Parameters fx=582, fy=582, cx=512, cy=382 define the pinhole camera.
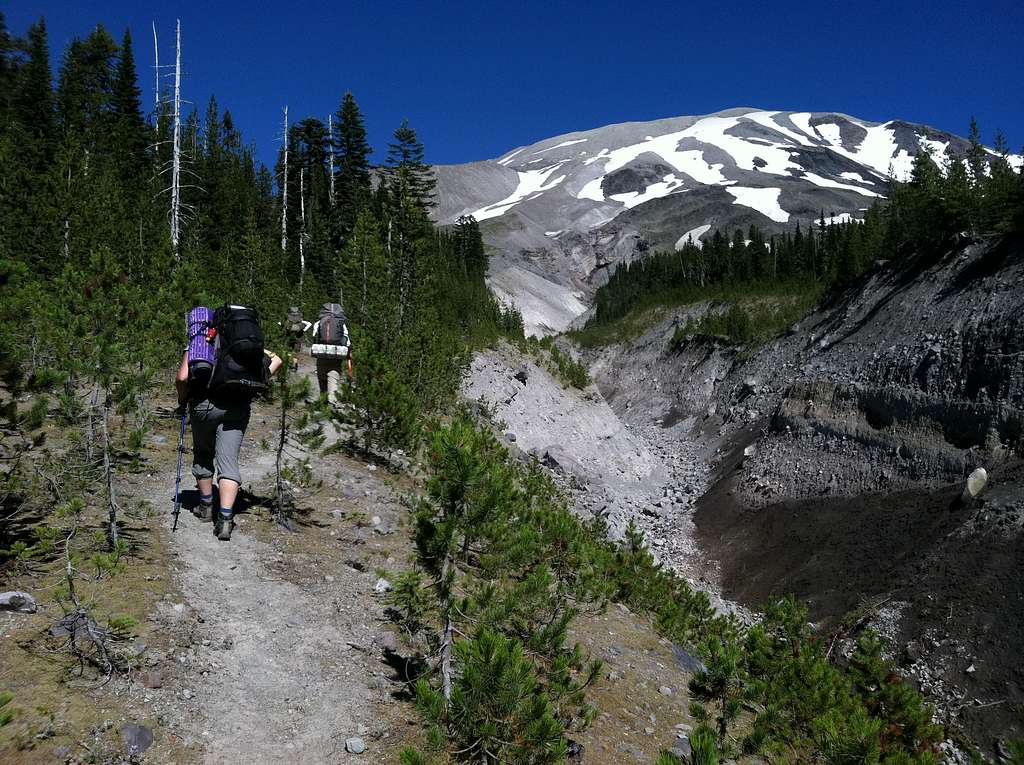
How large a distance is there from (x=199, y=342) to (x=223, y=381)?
542 millimetres

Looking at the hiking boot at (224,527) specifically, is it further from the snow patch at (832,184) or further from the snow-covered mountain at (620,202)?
the snow patch at (832,184)

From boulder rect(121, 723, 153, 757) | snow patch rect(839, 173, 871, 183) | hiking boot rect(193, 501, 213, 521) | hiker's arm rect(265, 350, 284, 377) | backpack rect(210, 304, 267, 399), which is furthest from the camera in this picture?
snow patch rect(839, 173, 871, 183)

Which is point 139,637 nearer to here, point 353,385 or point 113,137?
point 353,385

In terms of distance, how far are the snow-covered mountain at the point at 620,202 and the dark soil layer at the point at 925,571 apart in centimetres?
5944

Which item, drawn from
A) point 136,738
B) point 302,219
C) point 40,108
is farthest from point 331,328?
point 40,108

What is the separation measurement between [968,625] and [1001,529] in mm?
2996

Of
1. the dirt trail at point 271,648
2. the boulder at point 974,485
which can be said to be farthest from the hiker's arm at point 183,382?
the boulder at point 974,485

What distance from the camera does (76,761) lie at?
3322 millimetres

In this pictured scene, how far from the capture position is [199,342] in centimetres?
612

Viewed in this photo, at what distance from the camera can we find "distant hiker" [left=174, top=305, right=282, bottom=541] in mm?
6035

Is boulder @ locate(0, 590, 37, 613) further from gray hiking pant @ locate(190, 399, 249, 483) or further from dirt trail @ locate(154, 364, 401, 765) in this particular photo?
gray hiking pant @ locate(190, 399, 249, 483)

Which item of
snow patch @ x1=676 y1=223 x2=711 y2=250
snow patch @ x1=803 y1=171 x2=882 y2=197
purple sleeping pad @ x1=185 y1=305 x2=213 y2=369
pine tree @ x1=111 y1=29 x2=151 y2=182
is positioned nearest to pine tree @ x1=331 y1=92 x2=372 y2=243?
pine tree @ x1=111 y1=29 x2=151 y2=182

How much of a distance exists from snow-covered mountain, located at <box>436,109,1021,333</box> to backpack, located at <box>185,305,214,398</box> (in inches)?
2811

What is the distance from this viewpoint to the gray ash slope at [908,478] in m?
12.6
